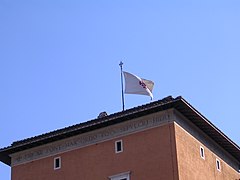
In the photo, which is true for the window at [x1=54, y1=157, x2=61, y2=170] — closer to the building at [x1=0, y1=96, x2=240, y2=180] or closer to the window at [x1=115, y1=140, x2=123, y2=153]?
the building at [x1=0, y1=96, x2=240, y2=180]

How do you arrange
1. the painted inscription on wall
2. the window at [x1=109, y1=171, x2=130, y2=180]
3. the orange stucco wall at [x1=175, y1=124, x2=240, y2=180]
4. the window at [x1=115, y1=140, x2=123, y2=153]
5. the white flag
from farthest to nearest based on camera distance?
the white flag < the window at [x1=115, y1=140, x2=123, y2=153] < the painted inscription on wall < the window at [x1=109, y1=171, x2=130, y2=180] < the orange stucco wall at [x1=175, y1=124, x2=240, y2=180]

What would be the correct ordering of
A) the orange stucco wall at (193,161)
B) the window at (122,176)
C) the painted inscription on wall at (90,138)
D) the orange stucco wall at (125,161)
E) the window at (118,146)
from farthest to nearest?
the window at (118,146) < the painted inscription on wall at (90,138) < the window at (122,176) < the orange stucco wall at (193,161) < the orange stucco wall at (125,161)

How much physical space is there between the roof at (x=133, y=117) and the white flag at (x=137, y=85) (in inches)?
93.9

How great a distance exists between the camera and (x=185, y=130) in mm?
32656

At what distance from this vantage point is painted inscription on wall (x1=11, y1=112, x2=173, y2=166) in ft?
105

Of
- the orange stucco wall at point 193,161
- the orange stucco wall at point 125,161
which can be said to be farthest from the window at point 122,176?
the orange stucco wall at point 193,161

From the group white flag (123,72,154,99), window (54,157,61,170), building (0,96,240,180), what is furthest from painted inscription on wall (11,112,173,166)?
white flag (123,72,154,99)

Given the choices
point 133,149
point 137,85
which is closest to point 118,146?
point 133,149

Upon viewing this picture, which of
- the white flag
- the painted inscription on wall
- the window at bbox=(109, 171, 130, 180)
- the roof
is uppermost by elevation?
the white flag

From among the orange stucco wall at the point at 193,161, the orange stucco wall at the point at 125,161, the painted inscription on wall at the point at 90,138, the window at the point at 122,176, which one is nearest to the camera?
the orange stucco wall at the point at 125,161

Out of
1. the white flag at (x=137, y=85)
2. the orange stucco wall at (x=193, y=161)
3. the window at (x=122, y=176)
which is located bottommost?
the window at (x=122, y=176)

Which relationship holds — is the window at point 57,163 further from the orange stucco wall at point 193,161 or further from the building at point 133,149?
the orange stucco wall at point 193,161

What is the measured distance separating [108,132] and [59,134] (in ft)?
8.09

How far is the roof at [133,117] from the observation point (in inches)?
1251
